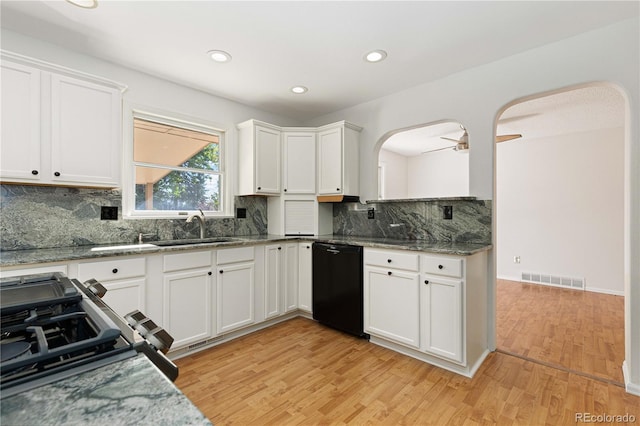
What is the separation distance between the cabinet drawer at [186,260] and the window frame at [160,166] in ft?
2.19

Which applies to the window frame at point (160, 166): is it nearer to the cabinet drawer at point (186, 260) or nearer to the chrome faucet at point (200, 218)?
the chrome faucet at point (200, 218)

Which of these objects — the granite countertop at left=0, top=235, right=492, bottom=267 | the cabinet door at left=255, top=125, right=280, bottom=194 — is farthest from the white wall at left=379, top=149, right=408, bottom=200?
the granite countertop at left=0, top=235, right=492, bottom=267

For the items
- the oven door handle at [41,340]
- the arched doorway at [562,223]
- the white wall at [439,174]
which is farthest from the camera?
the white wall at [439,174]

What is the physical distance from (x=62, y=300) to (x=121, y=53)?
2.41 m

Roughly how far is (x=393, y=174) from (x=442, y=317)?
15.5 ft

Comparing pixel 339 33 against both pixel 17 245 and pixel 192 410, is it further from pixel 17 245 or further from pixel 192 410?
pixel 17 245

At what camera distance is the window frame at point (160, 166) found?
106 inches

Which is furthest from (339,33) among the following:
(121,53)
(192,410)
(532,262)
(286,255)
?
(532,262)

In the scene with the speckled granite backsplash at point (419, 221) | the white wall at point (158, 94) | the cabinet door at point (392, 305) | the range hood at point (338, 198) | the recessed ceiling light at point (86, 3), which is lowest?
the cabinet door at point (392, 305)

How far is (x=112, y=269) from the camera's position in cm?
207

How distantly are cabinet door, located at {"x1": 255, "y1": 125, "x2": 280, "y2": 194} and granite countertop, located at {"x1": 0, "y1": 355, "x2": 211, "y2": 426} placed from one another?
292 cm

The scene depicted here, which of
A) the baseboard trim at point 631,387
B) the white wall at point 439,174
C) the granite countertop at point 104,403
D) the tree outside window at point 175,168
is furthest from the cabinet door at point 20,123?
the white wall at point 439,174

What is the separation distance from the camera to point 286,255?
3.27 m

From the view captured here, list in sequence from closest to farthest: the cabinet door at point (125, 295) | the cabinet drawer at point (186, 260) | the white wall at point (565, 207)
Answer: the cabinet door at point (125, 295)
the cabinet drawer at point (186, 260)
the white wall at point (565, 207)
